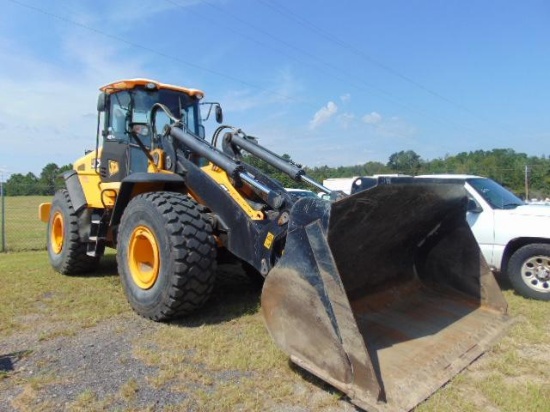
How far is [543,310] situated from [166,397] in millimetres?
4281

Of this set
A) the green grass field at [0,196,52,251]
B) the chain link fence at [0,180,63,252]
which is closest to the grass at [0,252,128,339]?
the chain link fence at [0,180,63,252]

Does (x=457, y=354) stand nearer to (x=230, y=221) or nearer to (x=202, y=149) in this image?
(x=230, y=221)

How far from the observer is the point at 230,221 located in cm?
449

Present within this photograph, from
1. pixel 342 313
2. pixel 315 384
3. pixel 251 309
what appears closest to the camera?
Result: pixel 342 313

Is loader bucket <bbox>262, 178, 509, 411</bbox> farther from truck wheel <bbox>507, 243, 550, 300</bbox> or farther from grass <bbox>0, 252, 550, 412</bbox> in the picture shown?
truck wheel <bbox>507, 243, 550, 300</bbox>

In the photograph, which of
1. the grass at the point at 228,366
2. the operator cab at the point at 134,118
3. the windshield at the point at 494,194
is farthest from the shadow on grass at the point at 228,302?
the windshield at the point at 494,194

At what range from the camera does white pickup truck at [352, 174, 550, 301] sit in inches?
232

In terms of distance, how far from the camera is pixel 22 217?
53.8ft

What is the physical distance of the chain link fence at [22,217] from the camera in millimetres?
11609

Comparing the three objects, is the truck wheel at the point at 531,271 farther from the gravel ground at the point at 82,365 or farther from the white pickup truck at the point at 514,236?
the gravel ground at the point at 82,365

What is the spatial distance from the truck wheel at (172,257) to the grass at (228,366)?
239 mm

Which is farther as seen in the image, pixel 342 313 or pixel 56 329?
pixel 56 329

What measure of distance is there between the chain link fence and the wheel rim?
1050cm

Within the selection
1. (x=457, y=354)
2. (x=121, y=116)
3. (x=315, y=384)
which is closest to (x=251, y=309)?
(x=315, y=384)
